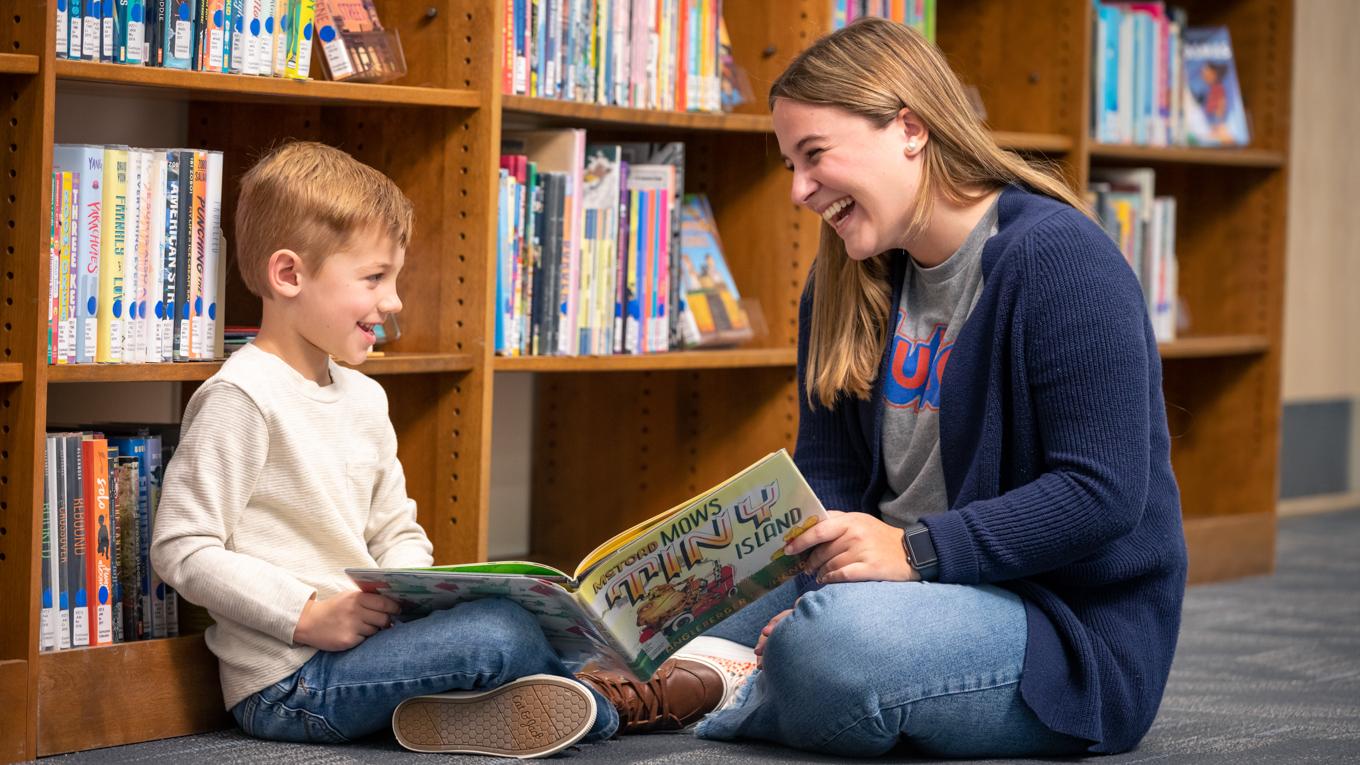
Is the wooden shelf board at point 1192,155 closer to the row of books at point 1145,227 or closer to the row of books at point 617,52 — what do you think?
the row of books at point 1145,227

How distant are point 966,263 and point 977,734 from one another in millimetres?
526

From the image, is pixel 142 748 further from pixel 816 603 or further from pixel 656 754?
pixel 816 603

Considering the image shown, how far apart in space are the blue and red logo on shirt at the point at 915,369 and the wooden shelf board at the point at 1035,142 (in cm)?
104

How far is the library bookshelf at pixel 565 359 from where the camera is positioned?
69.4 inches

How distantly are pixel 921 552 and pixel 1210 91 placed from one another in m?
2.06

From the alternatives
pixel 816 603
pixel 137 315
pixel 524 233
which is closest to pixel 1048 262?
pixel 816 603

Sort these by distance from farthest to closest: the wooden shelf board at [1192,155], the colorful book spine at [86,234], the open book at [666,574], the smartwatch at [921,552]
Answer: the wooden shelf board at [1192,155] → the colorful book spine at [86,234] → the smartwatch at [921,552] → the open book at [666,574]

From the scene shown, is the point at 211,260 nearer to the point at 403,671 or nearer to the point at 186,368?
the point at 186,368

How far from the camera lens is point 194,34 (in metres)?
1.92

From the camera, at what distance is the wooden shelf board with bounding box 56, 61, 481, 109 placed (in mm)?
1803

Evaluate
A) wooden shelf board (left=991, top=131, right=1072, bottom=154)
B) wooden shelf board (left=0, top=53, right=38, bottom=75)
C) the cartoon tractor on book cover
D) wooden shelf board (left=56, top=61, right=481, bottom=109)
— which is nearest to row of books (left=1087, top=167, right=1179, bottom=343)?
wooden shelf board (left=991, top=131, right=1072, bottom=154)

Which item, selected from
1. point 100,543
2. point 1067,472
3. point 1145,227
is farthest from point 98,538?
point 1145,227

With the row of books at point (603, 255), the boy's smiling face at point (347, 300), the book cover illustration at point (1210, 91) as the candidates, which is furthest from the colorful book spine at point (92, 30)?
the book cover illustration at point (1210, 91)

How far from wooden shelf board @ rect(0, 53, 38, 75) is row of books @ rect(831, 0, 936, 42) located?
1.33m
